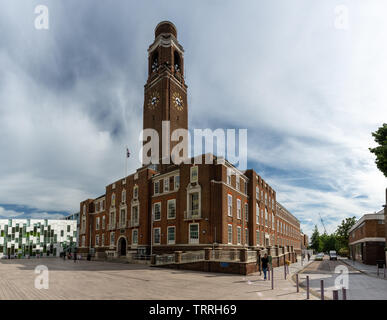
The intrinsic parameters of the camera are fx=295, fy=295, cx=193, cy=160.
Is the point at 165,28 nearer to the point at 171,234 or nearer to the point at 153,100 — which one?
the point at 153,100

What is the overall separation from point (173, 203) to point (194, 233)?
548 centimetres

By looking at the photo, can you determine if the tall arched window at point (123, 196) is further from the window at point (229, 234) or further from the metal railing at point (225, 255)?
the metal railing at point (225, 255)

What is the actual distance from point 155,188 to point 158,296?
28.9 meters

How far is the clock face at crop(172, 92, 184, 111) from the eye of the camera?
187 feet

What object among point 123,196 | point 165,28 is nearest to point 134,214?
point 123,196

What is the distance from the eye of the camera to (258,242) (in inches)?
1688

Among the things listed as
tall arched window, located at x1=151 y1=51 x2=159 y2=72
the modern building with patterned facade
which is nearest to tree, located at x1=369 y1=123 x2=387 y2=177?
tall arched window, located at x1=151 y1=51 x2=159 y2=72

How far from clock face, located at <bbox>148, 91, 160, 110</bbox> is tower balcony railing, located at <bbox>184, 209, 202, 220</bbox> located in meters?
28.5

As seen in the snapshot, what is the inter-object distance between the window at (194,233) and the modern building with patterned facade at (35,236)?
71.5 metres

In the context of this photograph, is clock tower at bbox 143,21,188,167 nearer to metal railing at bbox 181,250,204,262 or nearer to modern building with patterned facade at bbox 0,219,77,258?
metal railing at bbox 181,250,204,262
